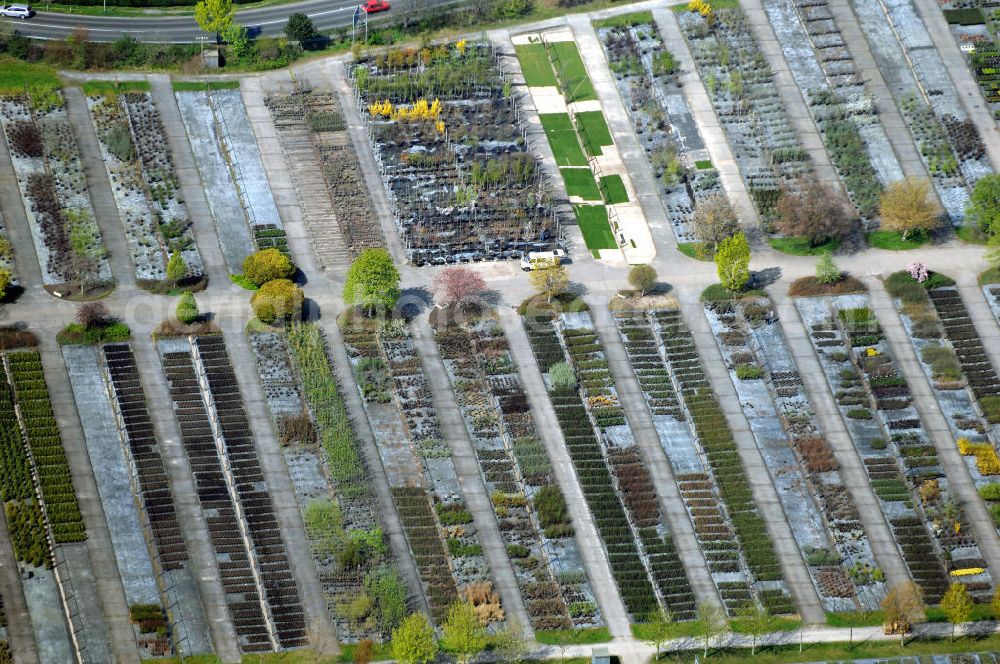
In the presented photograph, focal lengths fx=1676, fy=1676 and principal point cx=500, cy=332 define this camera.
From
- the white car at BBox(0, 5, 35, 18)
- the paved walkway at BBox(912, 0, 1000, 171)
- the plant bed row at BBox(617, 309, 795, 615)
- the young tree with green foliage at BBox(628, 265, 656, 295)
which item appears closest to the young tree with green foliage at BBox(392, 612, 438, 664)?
the plant bed row at BBox(617, 309, 795, 615)

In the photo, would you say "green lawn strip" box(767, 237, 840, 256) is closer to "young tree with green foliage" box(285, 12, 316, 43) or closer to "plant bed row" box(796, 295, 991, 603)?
"plant bed row" box(796, 295, 991, 603)

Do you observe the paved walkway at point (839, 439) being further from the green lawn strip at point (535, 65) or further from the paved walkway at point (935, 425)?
the green lawn strip at point (535, 65)

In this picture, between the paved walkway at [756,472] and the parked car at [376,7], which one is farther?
the parked car at [376,7]

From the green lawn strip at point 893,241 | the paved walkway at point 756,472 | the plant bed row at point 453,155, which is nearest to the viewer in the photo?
the paved walkway at point 756,472

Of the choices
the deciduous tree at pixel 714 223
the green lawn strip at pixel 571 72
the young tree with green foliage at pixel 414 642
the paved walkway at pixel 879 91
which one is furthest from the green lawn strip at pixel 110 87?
the paved walkway at pixel 879 91

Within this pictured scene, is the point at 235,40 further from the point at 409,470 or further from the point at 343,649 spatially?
the point at 343,649

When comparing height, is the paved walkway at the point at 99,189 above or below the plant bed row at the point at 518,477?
above

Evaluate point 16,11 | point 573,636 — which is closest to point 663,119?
point 573,636

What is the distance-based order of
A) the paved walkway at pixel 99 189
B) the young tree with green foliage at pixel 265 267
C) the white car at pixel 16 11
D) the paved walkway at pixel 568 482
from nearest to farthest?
1. the paved walkway at pixel 568 482
2. the young tree with green foliage at pixel 265 267
3. the paved walkway at pixel 99 189
4. the white car at pixel 16 11

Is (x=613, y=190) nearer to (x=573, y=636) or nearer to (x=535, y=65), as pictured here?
(x=535, y=65)
